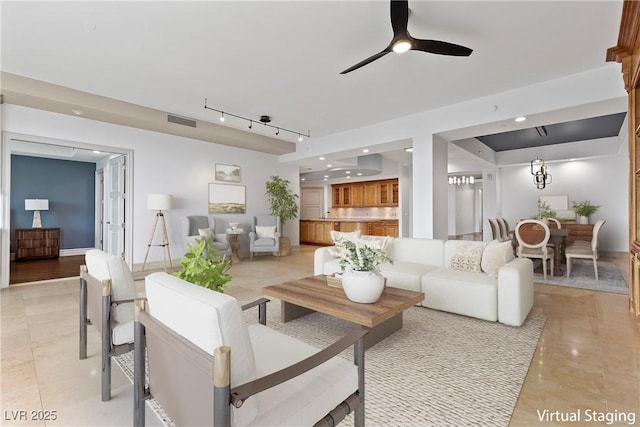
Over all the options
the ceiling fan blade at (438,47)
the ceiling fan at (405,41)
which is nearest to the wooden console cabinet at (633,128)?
the ceiling fan blade at (438,47)

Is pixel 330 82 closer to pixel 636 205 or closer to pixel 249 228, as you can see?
pixel 636 205

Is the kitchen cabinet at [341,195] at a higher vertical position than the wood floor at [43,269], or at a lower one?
higher

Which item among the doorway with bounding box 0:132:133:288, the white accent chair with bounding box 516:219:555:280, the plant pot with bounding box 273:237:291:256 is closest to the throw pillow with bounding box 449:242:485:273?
the white accent chair with bounding box 516:219:555:280

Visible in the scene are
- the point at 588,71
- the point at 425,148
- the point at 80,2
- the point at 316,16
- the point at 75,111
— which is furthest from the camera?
the point at 425,148

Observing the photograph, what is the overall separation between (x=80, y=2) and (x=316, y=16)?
198 cm

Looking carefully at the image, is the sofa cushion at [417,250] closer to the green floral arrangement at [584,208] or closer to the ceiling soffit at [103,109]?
the ceiling soffit at [103,109]

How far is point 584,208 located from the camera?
774cm

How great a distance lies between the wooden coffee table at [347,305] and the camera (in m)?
2.25

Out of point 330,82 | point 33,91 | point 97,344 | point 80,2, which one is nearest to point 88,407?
point 97,344

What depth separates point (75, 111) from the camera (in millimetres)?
4699

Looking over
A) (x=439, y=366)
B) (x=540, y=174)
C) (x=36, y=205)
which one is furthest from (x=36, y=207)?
(x=540, y=174)

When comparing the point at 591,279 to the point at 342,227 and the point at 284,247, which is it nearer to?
the point at 284,247

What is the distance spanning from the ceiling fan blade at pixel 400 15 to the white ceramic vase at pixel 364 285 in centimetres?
197

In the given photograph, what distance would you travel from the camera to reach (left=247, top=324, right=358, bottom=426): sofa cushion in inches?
43.7
